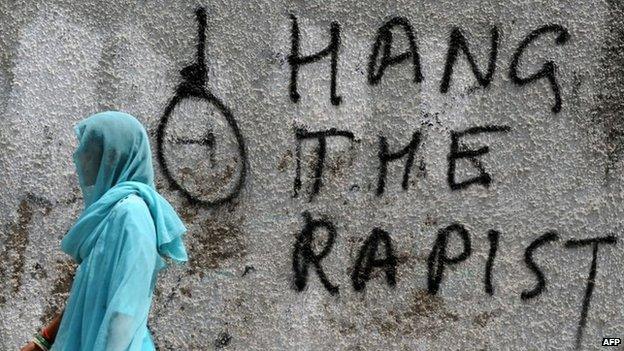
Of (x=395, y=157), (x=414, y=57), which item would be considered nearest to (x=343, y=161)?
(x=395, y=157)

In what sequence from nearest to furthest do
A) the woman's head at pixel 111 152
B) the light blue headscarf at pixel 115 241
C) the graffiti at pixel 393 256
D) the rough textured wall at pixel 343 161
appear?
the light blue headscarf at pixel 115 241 → the woman's head at pixel 111 152 → the rough textured wall at pixel 343 161 → the graffiti at pixel 393 256

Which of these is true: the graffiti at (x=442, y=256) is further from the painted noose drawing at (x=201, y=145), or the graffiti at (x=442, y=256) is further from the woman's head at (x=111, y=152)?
the woman's head at (x=111, y=152)

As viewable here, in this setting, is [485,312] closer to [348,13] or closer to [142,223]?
[348,13]

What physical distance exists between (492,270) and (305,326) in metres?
0.83

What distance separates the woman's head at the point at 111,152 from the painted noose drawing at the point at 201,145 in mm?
1136

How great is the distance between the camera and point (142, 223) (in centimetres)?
283

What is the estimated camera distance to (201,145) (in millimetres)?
4148

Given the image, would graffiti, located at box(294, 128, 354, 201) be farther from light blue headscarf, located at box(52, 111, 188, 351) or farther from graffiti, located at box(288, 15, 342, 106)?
light blue headscarf, located at box(52, 111, 188, 351)

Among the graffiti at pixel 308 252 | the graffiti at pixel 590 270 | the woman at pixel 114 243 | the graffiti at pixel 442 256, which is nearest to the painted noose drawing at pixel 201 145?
the graffiti at pixel 308 252

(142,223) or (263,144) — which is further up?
(263,144)

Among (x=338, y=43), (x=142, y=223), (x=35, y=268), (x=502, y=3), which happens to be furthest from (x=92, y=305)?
(x=502, y=3)

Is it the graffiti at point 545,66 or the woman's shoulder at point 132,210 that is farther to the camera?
the graffiti at point 545,66

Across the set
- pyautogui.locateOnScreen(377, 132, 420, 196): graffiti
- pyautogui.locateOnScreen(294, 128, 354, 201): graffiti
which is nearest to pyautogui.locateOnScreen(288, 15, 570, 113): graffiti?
pyautogui.locateOnScreen(294, 128, 354, 201): graffiti

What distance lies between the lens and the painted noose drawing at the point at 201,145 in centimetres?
413
